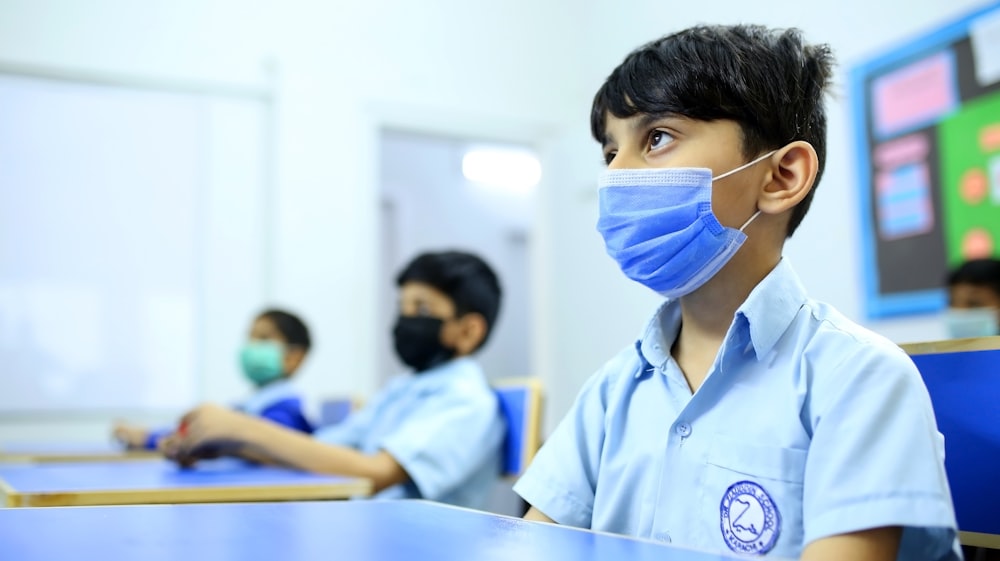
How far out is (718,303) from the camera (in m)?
0.98

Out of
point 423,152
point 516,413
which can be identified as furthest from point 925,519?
point 423,152

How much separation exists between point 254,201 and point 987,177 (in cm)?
276

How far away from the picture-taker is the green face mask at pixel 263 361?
2.75m

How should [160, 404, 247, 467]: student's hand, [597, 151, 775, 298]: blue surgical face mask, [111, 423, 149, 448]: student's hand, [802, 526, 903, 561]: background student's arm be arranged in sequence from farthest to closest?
[111, 423, 149, 448]: student's hand → [160, 404, 247, 467]: student's hand → [597, 151, 775, 298]: blue surgical face mask → [802, 526, 903, 561]: background student's arm

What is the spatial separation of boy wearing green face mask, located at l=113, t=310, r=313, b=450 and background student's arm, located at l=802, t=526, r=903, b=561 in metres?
2.00

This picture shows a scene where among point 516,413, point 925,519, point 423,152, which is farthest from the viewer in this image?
point 423,152

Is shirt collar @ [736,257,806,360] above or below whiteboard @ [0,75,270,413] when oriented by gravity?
below

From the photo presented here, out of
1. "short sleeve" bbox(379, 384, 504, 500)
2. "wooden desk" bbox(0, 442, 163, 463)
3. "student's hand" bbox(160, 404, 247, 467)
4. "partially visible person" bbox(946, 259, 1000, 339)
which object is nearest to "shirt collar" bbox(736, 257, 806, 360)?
"short sleeve" bbox(379, 384, 504, 500)

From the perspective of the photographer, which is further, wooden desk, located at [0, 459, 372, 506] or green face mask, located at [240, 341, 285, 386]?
green face mask, located at [240, 341, 285, 386]

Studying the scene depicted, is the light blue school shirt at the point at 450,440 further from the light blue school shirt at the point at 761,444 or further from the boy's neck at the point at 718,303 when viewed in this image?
the boy's neck at the point at 718,303

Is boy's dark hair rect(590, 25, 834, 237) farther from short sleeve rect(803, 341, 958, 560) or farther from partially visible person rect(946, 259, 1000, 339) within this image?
partially visible person rect(946, 259, 1000, 339)

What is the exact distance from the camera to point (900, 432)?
0.70 m

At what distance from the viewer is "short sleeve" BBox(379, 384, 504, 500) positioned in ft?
5.66

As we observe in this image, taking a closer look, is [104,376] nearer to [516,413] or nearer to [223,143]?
[223,143]
